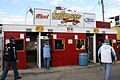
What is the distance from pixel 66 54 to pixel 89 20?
12.4ft

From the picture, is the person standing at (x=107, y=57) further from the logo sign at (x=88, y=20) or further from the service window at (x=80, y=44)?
the logo sign at (x=88, y=20)

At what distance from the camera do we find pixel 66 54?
18766 millimetres

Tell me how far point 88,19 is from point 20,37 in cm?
643

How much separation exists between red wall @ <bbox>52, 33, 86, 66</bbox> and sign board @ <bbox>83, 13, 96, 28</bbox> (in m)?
1.34

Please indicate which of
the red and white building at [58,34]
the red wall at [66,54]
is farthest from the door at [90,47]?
the red wall at [66,54]

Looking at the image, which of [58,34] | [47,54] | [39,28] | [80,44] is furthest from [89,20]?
[47,54]

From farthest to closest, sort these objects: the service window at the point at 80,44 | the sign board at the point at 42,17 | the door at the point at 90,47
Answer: the door at the point at 90,47 < the service window at the point at 80,44 < the sign board at the point at 42,17

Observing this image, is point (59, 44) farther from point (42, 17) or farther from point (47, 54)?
point (42, 17)

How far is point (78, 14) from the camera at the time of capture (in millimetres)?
19906

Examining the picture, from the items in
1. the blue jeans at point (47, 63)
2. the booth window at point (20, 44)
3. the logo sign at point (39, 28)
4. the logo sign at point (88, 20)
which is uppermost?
the logo sign at point (88, 20)

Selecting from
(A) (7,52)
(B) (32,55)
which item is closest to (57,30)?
(B) (32,55)

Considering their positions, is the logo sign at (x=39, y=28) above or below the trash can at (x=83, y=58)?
above

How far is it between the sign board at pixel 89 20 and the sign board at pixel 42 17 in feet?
11.5

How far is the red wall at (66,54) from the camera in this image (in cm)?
1828
